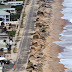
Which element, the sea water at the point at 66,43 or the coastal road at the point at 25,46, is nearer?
the coastal road at the point at 25,46

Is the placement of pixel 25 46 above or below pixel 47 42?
below

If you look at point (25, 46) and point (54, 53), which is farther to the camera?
point (25, 46)

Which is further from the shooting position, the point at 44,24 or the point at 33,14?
the point at 33,14

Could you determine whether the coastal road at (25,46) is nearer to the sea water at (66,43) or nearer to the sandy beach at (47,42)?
the sandy beach at (47,42)

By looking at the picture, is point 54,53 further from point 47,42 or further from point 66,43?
point 66,43

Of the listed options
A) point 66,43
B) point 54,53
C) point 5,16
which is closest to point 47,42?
point 66,43

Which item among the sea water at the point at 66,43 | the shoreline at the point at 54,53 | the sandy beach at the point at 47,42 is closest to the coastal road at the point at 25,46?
the sandy beach at the point at 47,42

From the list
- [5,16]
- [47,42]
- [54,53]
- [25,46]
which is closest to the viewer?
[54,53]

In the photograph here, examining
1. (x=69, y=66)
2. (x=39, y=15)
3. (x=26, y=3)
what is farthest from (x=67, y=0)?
(x=69, y=66)

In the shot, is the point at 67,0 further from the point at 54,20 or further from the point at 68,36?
the point at 68,36
